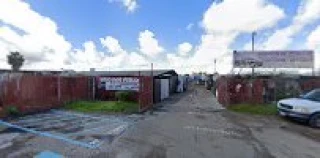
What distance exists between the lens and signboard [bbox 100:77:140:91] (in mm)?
18938

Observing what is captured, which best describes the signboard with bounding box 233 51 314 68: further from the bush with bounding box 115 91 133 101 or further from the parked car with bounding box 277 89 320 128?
the parked car with bounding box 277 89 320 128

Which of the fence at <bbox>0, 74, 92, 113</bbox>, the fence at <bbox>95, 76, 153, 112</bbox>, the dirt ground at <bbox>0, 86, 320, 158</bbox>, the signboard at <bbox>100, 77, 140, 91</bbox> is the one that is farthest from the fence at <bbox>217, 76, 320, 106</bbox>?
the fence at <bbox>0, 74, 92, 113</bbox>

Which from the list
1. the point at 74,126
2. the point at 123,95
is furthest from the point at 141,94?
the point at 74,126

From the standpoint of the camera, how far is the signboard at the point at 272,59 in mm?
25000

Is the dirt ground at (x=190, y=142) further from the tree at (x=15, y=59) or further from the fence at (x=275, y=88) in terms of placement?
the tree at (x=15, y=59)

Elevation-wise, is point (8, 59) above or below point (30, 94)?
above

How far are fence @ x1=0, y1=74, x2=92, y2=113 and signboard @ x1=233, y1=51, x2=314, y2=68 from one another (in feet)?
43.5

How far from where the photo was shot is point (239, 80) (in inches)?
753

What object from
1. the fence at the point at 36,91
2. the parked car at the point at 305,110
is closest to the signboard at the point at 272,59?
the parked car at the point at 305,110

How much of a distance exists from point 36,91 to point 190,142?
9.50 m

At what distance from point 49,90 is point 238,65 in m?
15.4

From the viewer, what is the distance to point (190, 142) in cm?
914

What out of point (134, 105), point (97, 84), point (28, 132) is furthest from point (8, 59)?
point (28, 132)

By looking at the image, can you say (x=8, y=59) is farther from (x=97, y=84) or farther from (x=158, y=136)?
(x=158, y=136)
